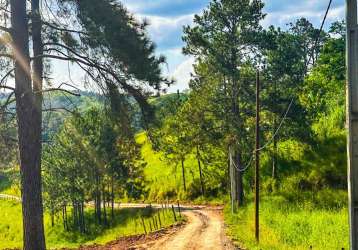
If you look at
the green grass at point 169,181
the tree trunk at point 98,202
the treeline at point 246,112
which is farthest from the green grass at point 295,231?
the green grass at point 169,181

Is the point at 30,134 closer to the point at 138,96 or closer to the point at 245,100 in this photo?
the point at 138,96

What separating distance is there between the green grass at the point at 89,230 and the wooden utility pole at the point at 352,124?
2778 cm

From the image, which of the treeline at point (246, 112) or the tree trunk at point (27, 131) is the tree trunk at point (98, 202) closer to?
the treeline at point (246, 112)

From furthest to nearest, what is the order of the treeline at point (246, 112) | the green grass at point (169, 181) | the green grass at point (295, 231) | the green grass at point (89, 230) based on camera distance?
the green grass at point (169, 181), the green grass at point (89, 230), the treeline at point (246, 112), the green grass at point (295, 231)

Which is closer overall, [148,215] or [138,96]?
[138,96]

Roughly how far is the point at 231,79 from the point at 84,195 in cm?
2289

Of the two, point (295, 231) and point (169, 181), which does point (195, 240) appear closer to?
point (295, 231)

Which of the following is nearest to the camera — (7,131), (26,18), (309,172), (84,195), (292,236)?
(26,18)

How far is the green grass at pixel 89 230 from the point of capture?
3894 centimetres

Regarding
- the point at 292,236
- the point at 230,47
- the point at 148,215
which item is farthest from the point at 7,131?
the point at 148,215

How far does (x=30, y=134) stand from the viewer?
35.7ft

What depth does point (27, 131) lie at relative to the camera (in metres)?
10.8

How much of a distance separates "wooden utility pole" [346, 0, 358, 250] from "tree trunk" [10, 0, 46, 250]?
726 centimetres

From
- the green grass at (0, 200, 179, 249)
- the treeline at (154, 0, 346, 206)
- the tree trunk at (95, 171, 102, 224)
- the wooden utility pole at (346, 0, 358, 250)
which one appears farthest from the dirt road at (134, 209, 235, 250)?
the tree trunk at (95, 171, 102, 224)
